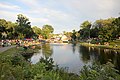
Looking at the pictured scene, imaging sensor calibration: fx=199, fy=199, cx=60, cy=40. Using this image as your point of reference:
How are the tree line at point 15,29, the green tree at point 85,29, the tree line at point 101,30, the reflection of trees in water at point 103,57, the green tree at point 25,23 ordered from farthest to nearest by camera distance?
the green tree at point 85,29 → the green tree at point 25,23 → the tree line at point 15,29 → the tree line at point 101,30 → the reflection of trees in water at point 103,57

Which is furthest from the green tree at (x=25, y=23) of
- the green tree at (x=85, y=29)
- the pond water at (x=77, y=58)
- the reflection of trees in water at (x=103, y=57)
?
the reflection of trees in water at (x=103, y=57)

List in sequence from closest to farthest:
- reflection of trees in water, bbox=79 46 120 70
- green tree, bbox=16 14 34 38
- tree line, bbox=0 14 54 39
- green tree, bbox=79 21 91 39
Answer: reflection of trees in water, bbox=79 46 120 70 → tree line, bbox=0 14 54 39 → green tree, bbox=16 14 34 38 → green tree, bbox=79 21 91 39

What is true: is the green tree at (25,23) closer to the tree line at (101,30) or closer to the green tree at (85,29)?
the tree line at (101,30)

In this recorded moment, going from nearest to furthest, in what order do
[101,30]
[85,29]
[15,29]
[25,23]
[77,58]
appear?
[77,58], [101,30], [15,29], [25,23], [85,29]

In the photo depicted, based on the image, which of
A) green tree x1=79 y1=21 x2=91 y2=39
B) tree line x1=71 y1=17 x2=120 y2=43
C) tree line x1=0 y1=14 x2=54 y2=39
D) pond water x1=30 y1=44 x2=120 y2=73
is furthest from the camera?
green tree x1=79 y1=21 x2=91 y2=39

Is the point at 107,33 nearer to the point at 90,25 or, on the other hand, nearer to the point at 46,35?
the point at 90,25

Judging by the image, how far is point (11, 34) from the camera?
3851 inches

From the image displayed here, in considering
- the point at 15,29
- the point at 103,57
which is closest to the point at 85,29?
the point at 15,29

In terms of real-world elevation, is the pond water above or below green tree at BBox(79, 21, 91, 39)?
below

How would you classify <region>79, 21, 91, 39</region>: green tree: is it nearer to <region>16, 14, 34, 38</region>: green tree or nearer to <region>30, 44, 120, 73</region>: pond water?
<region>16, 14, 34, 38</region>: green tree

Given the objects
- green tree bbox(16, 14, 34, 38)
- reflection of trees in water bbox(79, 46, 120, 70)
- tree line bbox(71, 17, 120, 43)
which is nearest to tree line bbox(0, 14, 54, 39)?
green tree bbox(16, 14, 34, 38)

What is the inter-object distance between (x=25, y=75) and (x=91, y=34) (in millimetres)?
133704

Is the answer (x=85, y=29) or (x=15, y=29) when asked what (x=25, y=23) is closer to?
(x=15, y=29)

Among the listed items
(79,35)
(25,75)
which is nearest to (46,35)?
(79,35)
